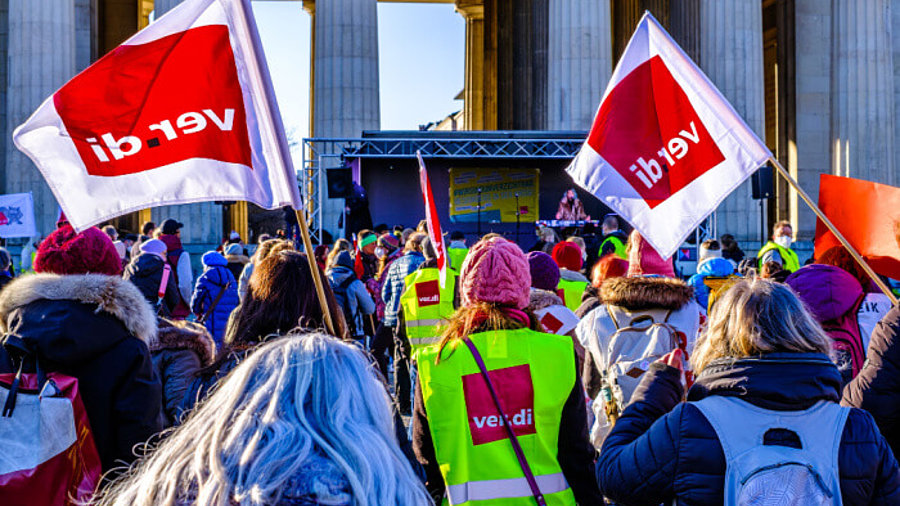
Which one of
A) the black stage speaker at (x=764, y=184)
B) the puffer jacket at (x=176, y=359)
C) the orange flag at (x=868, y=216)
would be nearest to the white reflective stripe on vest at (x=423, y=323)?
the puffer jacket at (x=176, y=359)

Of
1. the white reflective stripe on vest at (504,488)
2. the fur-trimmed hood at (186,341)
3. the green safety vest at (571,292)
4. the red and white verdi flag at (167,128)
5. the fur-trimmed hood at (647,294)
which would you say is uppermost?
the red and white verdi flag at (167,128)

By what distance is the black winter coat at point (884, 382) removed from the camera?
3.95 meters

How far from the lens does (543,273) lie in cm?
676

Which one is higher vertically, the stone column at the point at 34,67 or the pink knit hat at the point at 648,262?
the stone column at the point at 34,67

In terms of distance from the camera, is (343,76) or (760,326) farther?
(343,76)

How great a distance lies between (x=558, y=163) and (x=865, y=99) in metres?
8.67

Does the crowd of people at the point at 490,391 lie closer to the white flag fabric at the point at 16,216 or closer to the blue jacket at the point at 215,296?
the blue jacket at the point at 215,296

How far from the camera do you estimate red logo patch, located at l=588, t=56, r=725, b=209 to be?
5.45m

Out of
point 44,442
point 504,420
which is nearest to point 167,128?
point 44,442

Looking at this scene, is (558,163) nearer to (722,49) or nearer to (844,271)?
(722,49)

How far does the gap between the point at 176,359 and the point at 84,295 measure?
2.72ft

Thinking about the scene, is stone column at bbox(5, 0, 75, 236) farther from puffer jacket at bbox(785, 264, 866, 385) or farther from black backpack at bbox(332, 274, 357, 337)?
puffer jacket at bbox(785, 264, 866, 385)

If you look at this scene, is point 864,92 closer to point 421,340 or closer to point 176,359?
point 421,340

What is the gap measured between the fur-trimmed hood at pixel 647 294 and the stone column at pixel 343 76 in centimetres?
1972
